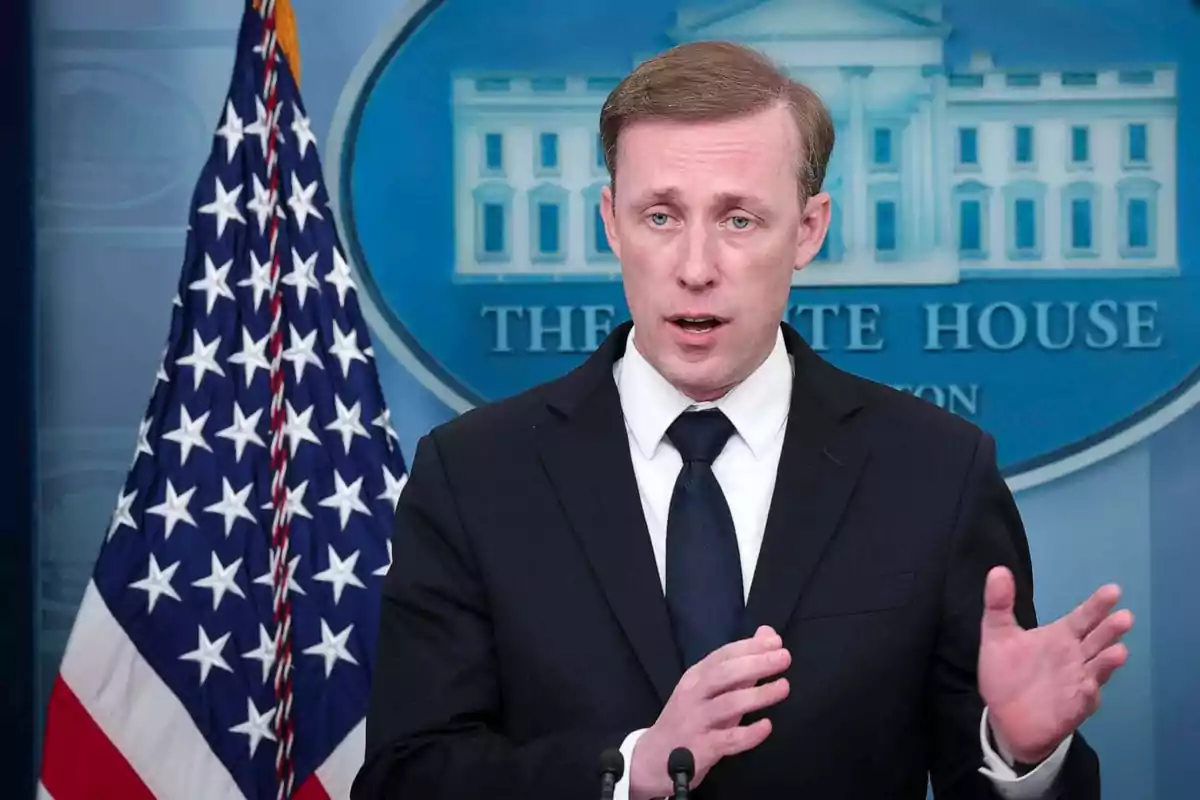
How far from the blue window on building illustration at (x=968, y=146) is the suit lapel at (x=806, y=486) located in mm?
1500

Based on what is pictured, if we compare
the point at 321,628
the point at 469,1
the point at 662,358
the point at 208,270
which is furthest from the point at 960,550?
the point at 469,1

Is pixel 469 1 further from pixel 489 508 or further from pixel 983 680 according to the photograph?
pixel 983 680

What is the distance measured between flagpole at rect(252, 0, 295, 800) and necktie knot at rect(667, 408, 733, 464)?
132cm

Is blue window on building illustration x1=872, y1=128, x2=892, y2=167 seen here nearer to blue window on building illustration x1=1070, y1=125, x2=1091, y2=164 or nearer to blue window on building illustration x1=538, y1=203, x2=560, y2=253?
blue window on building illustration x1=1070, y1=125, x2=1091, y2=164

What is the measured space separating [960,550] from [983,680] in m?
0.20

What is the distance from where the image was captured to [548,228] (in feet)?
10.2

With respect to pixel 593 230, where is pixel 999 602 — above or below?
below

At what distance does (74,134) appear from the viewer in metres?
3.15

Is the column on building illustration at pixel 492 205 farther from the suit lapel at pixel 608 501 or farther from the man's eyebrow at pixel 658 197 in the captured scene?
the man's eyebrow at pixel 658 197

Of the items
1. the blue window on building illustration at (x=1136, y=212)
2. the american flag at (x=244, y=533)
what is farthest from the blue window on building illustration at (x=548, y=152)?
the blue window on building illustration at (x=1136, y=212)

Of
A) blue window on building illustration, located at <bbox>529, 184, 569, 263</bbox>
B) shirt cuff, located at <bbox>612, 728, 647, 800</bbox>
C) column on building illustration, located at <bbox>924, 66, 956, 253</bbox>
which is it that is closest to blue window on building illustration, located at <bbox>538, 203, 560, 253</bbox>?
blue window on building illustration, located at <bbox>529, 184, 569, 263</bbox>

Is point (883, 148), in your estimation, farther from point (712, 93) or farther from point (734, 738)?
point (734, 738)

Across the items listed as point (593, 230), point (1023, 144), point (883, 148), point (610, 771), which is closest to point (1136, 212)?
point (1023, 144)

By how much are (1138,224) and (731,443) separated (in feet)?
5.83
